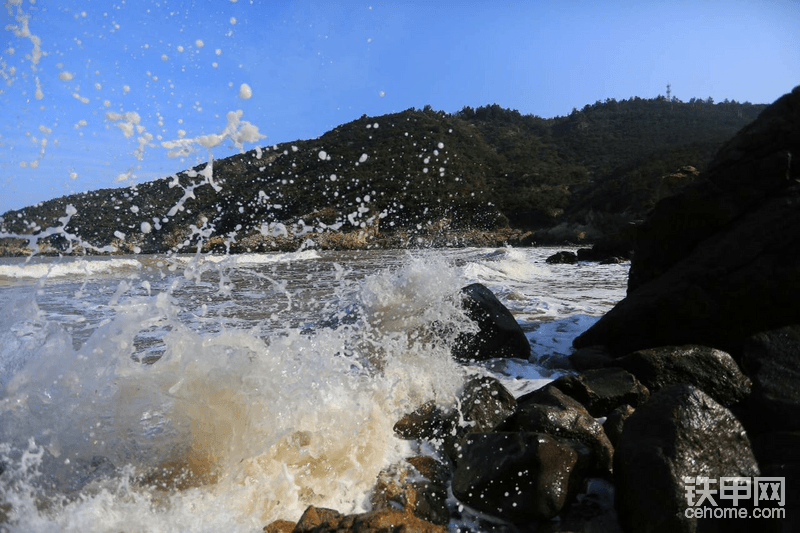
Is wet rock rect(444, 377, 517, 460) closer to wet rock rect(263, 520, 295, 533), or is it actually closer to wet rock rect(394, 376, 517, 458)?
wet rock rect(394, 376, 517, 458)

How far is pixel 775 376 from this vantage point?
2.95 meters

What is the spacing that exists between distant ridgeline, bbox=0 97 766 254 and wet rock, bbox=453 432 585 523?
29.4 meters

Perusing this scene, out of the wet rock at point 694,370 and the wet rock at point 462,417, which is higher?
the wet rock at point 694,370

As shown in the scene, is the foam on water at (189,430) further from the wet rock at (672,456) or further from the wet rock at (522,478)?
the wet rock at (672,456)

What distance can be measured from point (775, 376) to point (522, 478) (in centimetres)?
185

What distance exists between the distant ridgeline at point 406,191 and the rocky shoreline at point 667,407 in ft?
89.5

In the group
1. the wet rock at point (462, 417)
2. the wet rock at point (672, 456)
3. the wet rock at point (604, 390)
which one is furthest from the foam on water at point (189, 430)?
the wet rock at point (672, 456)

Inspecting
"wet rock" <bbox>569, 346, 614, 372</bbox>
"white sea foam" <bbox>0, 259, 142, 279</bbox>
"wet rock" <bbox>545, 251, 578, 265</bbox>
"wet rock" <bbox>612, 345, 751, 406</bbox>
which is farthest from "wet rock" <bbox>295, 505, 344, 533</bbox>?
"white sea foam" <bbox>0, 259, 142, 279</bbox>

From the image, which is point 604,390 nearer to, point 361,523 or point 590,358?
point 590,358

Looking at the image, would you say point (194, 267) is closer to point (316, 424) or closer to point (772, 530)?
point (316, 424)

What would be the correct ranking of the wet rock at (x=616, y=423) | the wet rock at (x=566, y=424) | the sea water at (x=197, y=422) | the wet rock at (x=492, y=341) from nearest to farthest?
the sea water at (x=197, y=422), the wet rock at (x=566, y=424), the wet rock at (x=616, y=423), the wet rock at (x=492, y=341)

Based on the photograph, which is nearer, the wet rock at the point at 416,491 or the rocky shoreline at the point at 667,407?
the rocky shoreline at the point at 667,407

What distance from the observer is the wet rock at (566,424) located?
2.68m

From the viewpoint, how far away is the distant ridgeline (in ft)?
122
